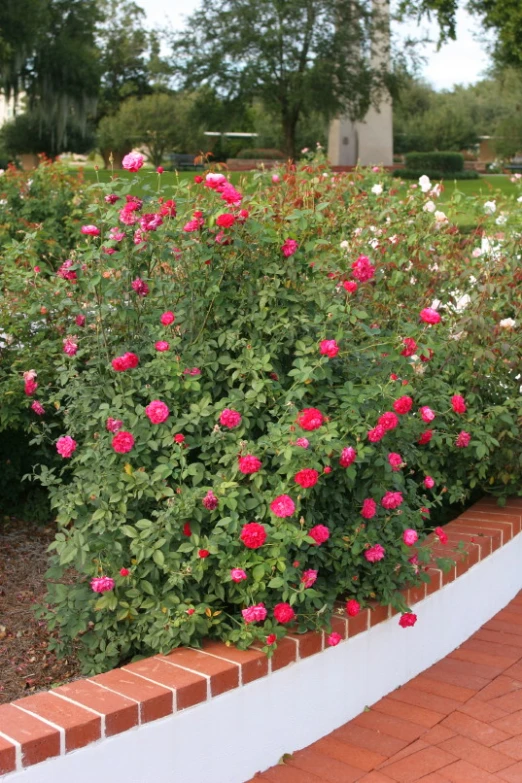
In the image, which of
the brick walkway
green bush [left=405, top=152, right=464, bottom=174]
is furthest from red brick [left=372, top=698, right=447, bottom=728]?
green bush [left=405, top=152, right=464, bottom=174]

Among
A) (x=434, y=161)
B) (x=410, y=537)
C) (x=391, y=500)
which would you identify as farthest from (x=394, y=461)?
(x=434, y=161)

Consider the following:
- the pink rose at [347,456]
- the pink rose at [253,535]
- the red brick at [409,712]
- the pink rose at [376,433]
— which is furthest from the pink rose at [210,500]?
the red brick at [409,712]

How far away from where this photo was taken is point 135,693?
7.38 ft

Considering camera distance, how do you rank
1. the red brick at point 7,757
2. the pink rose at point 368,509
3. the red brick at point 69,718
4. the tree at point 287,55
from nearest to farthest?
the red brick at point 7,757 → the red brick at point 69,718 → the pink rose at point 368,509 → the tree at point 287,55

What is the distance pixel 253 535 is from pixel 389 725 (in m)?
0.84

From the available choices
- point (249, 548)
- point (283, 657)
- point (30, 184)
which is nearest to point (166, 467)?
point (249, 548)

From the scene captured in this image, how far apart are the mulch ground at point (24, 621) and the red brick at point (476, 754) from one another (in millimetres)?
1135

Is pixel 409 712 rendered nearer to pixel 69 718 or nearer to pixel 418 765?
pixel 418 765

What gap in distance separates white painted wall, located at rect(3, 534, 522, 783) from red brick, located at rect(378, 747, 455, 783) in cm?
27

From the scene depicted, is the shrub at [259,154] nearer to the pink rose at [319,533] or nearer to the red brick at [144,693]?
the pink rose at [319,533]

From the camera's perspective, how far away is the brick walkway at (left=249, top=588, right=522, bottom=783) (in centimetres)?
252

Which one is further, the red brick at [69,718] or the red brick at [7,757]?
the red brick at [69,718]

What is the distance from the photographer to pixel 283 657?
257 cm

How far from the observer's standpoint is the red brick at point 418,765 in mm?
2500
